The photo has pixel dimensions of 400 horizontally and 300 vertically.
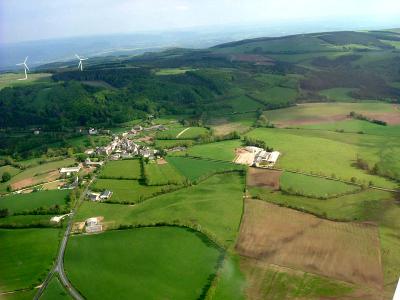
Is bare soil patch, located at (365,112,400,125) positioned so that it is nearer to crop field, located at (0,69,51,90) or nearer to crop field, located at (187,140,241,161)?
crop field, located at (187,140,241,161)

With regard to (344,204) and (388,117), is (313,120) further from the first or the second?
(344,204)

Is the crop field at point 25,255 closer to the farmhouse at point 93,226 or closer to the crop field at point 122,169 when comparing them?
the farmhouse at point 93,226

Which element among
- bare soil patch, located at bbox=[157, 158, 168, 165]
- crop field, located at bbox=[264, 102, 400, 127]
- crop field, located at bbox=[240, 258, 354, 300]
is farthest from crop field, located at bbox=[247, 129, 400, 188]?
crop field, located at bbox=[240, 258, 354, 300]

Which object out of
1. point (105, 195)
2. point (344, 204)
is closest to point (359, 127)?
point (344, 204)

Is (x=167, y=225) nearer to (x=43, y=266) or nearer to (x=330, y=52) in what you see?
(x=43, y=266)

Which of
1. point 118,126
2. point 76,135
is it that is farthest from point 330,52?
point 76,135

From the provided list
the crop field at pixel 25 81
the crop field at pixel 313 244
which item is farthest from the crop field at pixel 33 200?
the crop field at pixel 25 81
